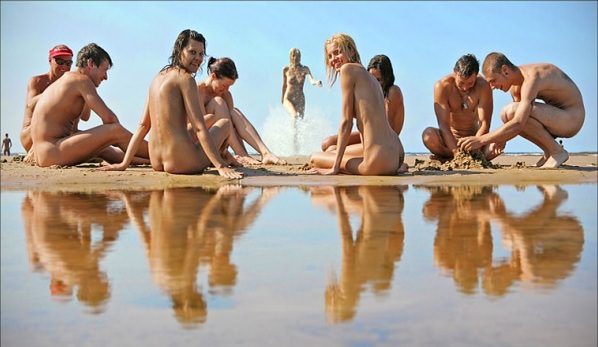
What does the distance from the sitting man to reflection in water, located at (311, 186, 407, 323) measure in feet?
11.7

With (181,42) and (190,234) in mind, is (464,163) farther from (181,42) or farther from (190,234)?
(190,234)

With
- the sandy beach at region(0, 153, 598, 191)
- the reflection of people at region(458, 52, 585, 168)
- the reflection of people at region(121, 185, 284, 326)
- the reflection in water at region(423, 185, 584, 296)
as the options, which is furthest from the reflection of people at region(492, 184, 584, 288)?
the reflection of people at region(458, 52, 585, 168)

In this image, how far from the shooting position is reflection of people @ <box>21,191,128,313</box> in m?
2.62

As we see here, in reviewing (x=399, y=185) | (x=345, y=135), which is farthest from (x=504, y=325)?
(x=345, y=135)

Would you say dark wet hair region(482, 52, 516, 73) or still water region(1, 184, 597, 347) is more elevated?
dark wet hair region(482, 52, 516, 73)

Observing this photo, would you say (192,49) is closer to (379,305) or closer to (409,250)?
(409,250)

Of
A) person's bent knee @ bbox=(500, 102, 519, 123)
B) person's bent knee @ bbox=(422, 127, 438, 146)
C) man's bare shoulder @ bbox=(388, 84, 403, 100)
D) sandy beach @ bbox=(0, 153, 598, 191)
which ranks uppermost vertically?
man's bare shoulder @ bbox=(388, 84, 403, 100)

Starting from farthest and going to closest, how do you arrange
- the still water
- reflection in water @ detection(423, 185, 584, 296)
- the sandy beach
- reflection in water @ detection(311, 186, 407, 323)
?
1. the sandy beach
2. reflection in water @ detection(423, 185, 584, 296)
3. reflection in water @ detection(311, 186, 407, 323)
4. the still water

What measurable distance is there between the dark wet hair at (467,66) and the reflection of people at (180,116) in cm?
314

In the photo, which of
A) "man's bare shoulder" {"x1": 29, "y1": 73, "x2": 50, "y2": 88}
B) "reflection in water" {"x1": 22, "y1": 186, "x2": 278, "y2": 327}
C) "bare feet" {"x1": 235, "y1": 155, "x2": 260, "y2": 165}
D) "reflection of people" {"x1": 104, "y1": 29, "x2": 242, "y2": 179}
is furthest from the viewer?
"man's bare shoulder" {"x1": 29, "y1": 73, "x2": 50, "y2": 88}

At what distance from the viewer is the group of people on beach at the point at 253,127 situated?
734 cm

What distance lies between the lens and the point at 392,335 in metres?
2.13

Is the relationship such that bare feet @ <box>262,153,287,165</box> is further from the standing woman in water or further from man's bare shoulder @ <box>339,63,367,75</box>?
the standing woman in water

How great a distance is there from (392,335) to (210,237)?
1.57 metres
